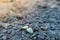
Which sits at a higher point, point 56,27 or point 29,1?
point 29,1

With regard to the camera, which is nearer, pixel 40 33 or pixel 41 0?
pixel 40 33

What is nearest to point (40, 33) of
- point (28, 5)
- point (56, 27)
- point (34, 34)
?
point (34, 34)

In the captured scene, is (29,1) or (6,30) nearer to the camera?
(6,30)

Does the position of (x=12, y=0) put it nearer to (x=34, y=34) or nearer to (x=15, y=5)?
(x=15, y=5)

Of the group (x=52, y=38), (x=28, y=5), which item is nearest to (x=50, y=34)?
(x=52, y=38)

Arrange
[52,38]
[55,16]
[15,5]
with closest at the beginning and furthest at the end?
[52,38] < [55,16] < [15,5]

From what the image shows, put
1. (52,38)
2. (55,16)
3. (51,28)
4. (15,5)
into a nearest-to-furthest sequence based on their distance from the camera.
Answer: (52,38), (51,28), (55,16), (15,5)

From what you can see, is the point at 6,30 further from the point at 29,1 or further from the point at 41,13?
the point at 29,1

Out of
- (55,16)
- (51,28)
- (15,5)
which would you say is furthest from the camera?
(15,5)

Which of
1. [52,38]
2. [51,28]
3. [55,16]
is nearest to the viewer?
[52,38]
